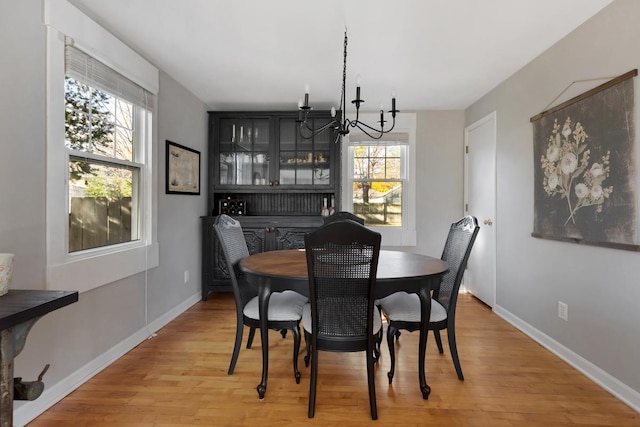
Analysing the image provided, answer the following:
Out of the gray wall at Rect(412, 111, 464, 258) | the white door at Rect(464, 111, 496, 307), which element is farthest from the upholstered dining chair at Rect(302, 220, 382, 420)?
the gray wall at Rect(412, 111, 464, 258)

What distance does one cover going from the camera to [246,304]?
2229 mm

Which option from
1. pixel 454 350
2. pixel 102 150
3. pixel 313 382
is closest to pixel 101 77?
pixel 102 150

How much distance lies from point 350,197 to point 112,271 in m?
2.95

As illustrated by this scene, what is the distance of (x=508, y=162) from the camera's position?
10.8 feet

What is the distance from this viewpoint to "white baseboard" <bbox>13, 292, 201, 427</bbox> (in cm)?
168

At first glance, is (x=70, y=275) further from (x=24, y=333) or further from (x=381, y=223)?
(x=381, y=223)

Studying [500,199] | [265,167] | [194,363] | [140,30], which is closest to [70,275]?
[194,363]

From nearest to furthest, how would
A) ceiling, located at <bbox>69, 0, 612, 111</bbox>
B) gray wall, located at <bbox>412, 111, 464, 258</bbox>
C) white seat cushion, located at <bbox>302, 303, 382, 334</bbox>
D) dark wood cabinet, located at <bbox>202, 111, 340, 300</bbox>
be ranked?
1. white seat cushion, located at <bbox>302, 303, 382, 334</bbox>
2. ceiling, located at <bbox>69, 0, 612, 111</bbox>
3. dark wood cabinet, located at <bbox>202, 111, 340, 300</bbox>
4. gray wall, located at <bbox>412, 111, 464, 258</bbox>

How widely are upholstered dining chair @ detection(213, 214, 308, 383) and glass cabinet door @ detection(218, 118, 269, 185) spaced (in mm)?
1882

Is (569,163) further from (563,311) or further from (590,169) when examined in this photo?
(563,311)

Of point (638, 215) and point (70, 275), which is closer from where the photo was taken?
point (638, 215)

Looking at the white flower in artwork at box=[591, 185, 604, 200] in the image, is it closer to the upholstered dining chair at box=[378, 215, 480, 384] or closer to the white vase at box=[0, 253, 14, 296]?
the upholstered dining chair at box=[378, 215, 480, 384]

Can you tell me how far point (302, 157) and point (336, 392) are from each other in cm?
292

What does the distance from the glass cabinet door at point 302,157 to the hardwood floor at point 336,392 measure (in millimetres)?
2169
